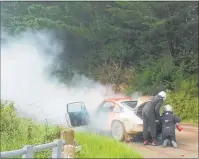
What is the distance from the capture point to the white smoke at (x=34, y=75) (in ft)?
72.0

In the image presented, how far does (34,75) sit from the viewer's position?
25984 mm

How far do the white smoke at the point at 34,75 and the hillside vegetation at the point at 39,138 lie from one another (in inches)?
403

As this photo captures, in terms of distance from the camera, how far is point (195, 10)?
854 inches

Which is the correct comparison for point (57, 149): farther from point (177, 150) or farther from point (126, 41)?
point (126, 41)

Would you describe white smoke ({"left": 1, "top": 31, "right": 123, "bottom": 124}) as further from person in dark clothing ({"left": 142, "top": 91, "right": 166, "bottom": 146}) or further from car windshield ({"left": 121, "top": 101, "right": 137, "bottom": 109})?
person in dark clothing ({"left": 142, "top": 91, "right": 166, "bottom": 146})

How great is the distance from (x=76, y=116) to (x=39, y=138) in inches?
147

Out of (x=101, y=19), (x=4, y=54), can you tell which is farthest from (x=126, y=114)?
(x=4, y=54)

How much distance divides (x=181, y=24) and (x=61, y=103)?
21.9ft

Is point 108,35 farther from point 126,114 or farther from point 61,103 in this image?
point 126,114

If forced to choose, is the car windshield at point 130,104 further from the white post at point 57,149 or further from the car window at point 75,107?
the white post at point 57,149

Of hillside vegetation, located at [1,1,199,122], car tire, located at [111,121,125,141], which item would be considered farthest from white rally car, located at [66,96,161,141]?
hillside vegetation, located at [1,1,199,122]

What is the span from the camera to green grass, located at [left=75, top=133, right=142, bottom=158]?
30.0ft

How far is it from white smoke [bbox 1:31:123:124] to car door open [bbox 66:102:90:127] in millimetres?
7024

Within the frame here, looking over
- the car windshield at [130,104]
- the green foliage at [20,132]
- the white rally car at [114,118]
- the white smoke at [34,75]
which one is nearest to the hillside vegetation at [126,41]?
the white smoke at [34,75]
